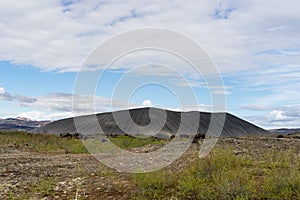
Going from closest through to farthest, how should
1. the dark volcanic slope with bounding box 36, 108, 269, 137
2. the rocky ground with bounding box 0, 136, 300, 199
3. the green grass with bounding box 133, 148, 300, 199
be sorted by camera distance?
the green grass with bounding box 133, 148, 300, 199 < the rocky ground with bounding box 0, 136, 300, 199 < the dark volcanic slope with bounding box 36, 108, 269, 137

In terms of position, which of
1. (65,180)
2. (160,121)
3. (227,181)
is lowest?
(65,180)

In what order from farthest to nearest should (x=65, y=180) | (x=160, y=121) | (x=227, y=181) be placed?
(x=160, y=121), (x=65, y=180), (x=227, y=181)

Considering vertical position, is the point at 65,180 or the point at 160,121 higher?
the point at 160,121

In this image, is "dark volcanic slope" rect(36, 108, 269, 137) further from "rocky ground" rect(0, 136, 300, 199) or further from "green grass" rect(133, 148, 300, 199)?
"green grass" rect(133, 148, 300, 199)

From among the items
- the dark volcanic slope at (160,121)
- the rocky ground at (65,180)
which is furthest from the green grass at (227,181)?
the dark volcanic slope at (160,121)

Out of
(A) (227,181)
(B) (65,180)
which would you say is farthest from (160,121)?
(A) (227,181)

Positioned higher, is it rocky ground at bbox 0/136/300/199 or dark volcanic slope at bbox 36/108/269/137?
dark volcanic slope at bbox 36/108/269/137

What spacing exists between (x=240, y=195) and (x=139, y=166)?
12.2 feet

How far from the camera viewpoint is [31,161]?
11156 millimetres

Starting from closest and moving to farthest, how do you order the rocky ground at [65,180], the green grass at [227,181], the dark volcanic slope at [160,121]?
the green grass at [227,181] < the rocky ground at [65,180] < the dark volcanic slope at [160,121]

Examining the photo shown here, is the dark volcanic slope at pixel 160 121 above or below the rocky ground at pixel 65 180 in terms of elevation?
above

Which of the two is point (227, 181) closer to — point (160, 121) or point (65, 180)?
point (65, 180)

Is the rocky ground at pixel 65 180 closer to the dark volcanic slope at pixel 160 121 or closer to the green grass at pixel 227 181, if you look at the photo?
the green grass at pixel 227 181

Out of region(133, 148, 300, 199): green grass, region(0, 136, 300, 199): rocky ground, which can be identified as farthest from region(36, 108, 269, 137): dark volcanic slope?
region(133, 148, 300, 199): green grass
